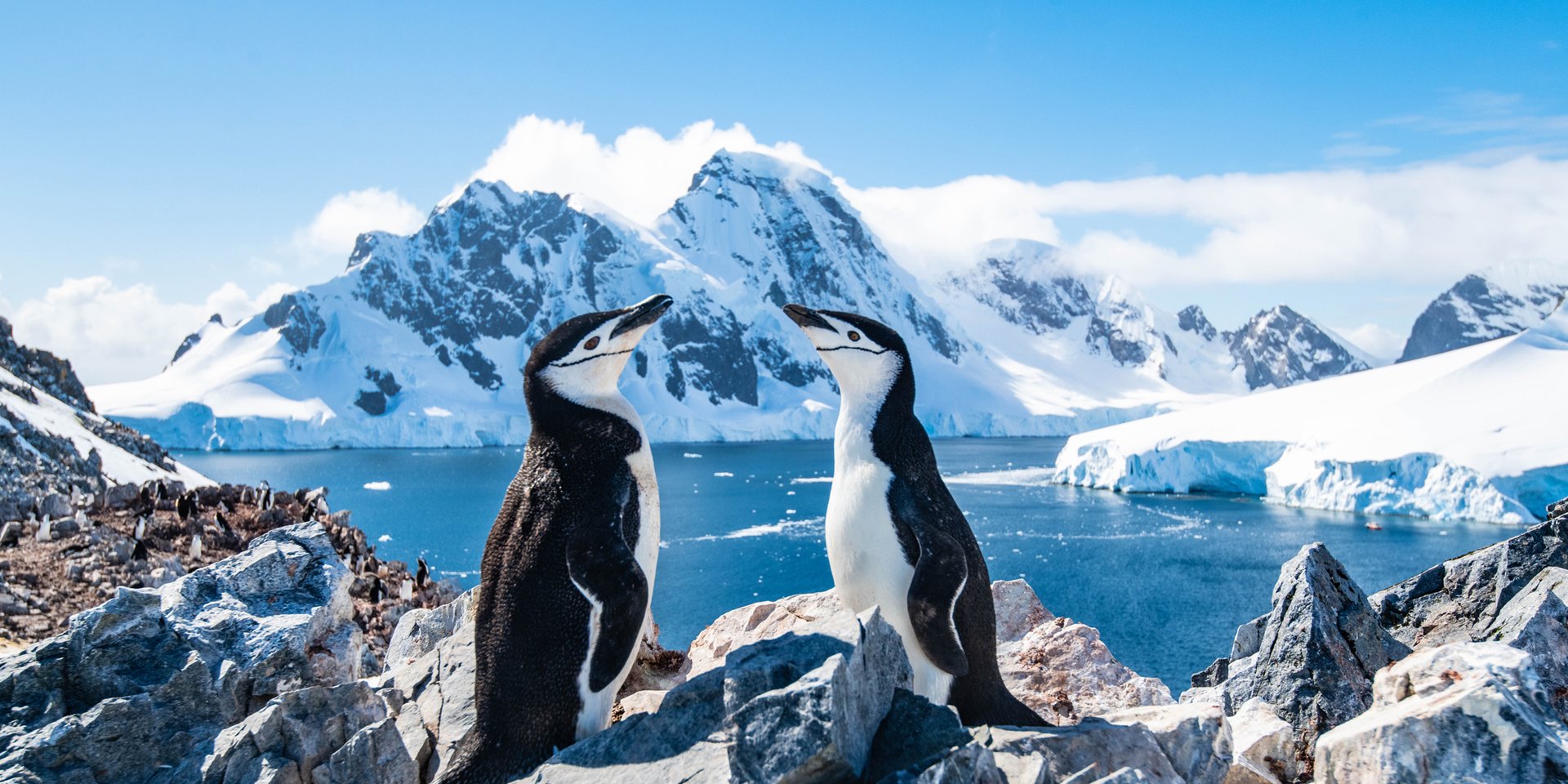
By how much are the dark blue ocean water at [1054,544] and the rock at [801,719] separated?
24.2 meters

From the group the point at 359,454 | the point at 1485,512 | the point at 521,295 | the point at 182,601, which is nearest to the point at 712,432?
the point at 359,454

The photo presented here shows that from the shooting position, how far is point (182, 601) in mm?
5438

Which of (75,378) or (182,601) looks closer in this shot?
(182,601)

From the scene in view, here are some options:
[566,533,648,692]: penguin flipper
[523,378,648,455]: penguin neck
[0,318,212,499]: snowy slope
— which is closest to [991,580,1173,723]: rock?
[566,533,648,692]: penguin flipper

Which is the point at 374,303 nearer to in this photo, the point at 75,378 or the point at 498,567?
the point at 75,378

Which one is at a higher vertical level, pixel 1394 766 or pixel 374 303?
pixel 374 303

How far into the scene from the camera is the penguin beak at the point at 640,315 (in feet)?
15.9

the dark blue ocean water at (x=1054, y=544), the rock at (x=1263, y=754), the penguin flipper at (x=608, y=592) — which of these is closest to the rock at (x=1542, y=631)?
the rock at (x=1263, y=754)

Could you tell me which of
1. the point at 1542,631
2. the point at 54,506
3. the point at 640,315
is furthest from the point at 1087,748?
the point at 54,506

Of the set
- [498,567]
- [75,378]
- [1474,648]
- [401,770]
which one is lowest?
[401,770]

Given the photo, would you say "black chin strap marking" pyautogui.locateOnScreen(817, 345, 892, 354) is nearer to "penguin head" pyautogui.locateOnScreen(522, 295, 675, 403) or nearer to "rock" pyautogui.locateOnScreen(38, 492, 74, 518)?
"penguin head" pyautogui.locateOnScreen(522, 295, 675, 403)

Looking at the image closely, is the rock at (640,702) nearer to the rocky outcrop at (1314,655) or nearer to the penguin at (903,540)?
the penguin at (903,540)

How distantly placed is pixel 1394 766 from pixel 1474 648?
2.15 feet

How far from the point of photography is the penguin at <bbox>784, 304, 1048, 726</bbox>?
4.57 m
